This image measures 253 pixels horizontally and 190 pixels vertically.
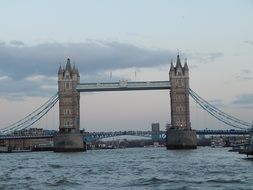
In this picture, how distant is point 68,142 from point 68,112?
12093 mm

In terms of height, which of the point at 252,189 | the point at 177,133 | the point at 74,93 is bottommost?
the point at 252,189

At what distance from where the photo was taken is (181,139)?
4867 inches

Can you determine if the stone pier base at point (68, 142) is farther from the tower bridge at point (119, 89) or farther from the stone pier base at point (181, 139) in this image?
the stone pier base at point (181, 139)

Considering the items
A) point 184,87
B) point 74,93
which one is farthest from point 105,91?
point 184,87

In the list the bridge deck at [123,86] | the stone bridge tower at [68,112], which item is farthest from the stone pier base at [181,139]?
the stone bridge tower at [68,112]

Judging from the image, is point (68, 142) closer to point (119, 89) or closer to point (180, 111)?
point (119, 89)

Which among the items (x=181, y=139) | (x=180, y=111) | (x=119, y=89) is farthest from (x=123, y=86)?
(x=181, y=139)

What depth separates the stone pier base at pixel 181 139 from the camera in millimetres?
123294

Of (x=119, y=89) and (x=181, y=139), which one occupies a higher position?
(x=119, y=89)

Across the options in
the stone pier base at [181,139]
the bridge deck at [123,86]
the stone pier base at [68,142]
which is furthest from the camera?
the bridge deck at [123,86]

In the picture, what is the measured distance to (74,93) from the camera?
13562 cm

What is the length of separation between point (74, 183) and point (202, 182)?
7715 mm

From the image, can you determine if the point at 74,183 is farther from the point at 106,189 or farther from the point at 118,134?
the point at 118,134

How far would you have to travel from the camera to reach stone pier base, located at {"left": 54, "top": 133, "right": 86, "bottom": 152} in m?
123
